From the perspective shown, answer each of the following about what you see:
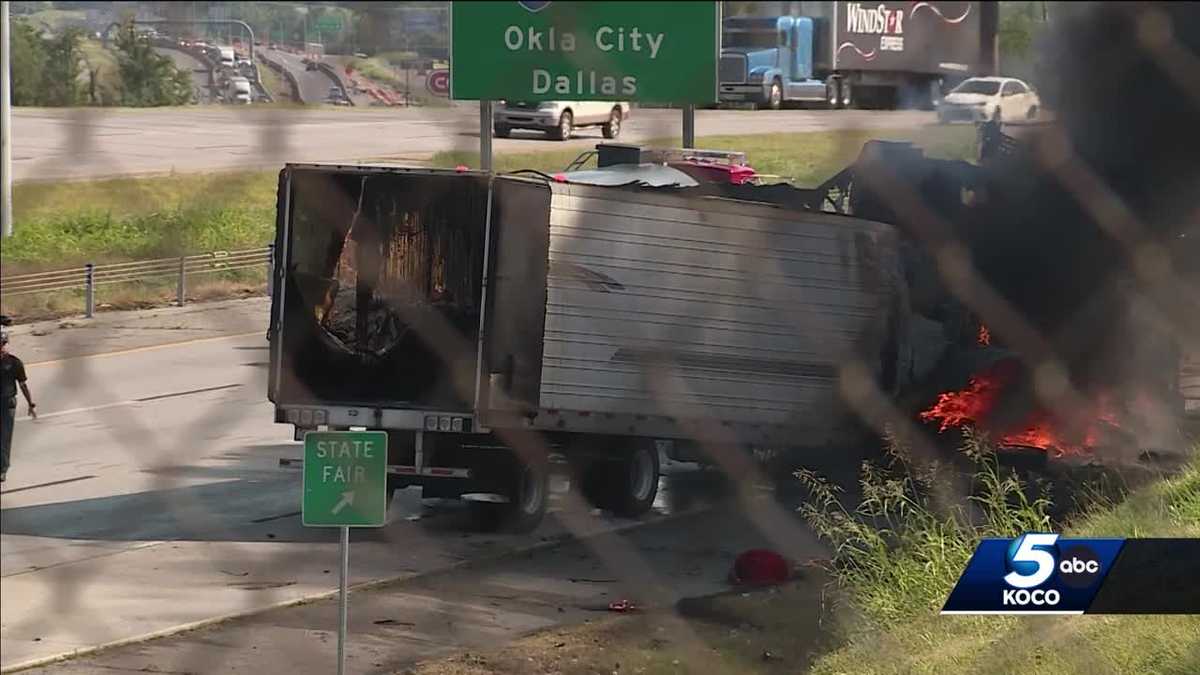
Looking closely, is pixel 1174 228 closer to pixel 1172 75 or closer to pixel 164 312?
pixel 1172 75

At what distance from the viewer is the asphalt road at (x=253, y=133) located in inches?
47.5

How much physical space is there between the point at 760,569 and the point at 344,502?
188cm

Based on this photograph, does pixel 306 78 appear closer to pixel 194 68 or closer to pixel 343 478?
pixel 194 68

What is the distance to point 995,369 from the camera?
3.88 m

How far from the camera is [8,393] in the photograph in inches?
104

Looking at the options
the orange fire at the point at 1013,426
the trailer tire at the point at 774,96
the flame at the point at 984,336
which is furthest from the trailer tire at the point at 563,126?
the flame at the point at 984,336

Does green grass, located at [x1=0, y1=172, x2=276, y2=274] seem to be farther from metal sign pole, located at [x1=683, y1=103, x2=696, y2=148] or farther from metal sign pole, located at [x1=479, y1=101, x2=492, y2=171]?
metal sign pole, located at [x1=683, y1=103, x2=696, y2=148]

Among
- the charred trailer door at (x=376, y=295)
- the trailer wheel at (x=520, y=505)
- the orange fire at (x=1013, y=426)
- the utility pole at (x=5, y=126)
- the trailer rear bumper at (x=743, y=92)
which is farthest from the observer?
the trailer wheel at (x=520, y=505)

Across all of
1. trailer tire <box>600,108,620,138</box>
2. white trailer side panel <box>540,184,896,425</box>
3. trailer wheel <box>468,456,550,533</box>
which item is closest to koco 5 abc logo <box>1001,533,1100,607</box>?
trailer tire <box>600,108,620,138</box>

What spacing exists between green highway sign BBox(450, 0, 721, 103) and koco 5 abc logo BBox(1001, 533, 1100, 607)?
0.39 m

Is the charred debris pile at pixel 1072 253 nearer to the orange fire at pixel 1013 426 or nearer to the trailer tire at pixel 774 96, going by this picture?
the orange fire at pixel 1013 426

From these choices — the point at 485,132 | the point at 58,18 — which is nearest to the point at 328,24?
the point at 58,18

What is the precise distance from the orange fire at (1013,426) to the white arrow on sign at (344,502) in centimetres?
177

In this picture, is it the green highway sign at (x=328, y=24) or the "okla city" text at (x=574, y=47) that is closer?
the green highway sign at (x=328, y=24)
